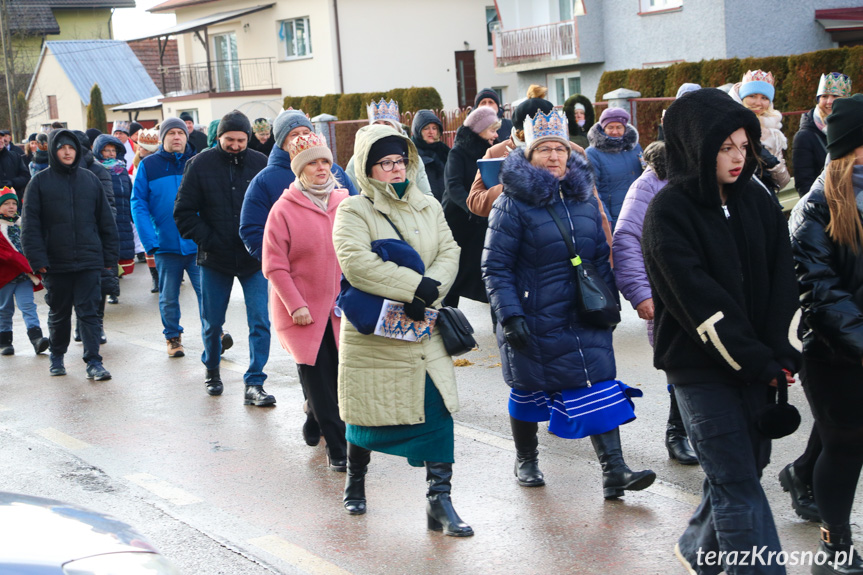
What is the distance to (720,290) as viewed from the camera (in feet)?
13.1

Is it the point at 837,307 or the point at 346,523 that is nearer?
the point at 837,307

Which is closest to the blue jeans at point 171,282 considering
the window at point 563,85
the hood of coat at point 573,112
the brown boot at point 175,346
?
the brown boot at point 175,346

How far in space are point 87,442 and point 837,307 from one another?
16.5 feet

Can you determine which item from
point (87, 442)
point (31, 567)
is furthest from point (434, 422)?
point (87, 442)

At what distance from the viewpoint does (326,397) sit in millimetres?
6391

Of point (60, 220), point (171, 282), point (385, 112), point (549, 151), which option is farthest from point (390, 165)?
point (171, 282)

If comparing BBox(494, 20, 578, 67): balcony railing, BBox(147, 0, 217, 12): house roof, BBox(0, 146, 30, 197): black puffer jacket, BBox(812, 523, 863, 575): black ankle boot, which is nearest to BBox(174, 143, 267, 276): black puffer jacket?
BBox(812, 523, 863, 575): black ankle boot

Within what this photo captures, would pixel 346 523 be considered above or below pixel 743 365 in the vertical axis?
below

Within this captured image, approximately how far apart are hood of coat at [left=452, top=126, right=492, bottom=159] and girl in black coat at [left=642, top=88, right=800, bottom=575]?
5329 mm

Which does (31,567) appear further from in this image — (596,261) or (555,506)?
(596,261)

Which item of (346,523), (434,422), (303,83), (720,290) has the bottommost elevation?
(346,523)

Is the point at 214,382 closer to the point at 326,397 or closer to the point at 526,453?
the point at 326,397

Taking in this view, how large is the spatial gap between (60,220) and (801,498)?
666cm

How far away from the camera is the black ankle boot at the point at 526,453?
19.0 ft
